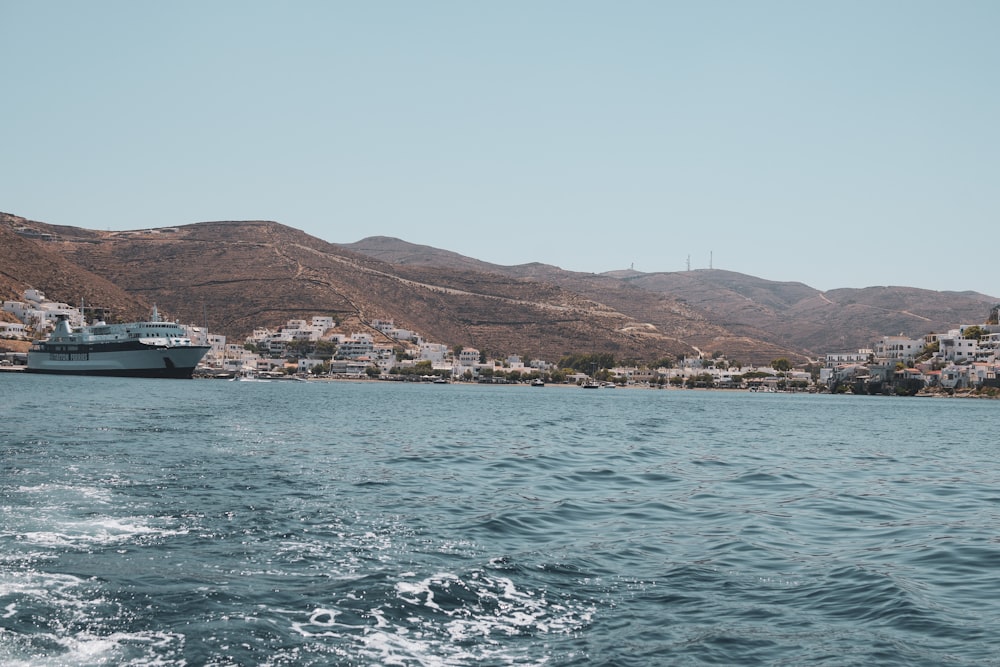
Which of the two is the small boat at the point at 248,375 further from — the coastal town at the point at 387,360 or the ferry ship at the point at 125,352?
the ferry ship at the point at 125,352

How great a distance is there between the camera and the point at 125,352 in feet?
411

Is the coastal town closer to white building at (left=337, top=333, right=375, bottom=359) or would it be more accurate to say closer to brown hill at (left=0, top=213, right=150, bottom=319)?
white building at (left=337, top=333, right=375, bottom=359)

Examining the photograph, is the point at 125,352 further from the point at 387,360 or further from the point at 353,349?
the point at 387,360

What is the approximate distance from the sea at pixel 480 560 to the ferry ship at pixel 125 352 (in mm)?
100624

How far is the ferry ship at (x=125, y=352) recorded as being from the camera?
125 meters

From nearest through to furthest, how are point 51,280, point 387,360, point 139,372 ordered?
point 139,372 < point 51,280 < point 387,360

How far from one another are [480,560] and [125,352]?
12393cm

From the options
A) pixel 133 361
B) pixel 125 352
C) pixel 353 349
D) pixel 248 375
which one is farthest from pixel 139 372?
pixel 353 349

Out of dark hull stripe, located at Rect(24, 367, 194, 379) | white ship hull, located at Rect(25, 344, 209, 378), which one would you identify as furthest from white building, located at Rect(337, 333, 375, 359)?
white ship hull, located at Rect(25, 344, 209, 378)

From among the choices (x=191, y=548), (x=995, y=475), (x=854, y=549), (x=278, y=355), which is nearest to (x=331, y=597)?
(x=191, y=548)


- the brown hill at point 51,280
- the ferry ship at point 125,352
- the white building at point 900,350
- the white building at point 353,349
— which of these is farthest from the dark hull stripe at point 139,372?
the white building at point 900,350

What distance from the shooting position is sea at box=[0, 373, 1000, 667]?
9.79 m

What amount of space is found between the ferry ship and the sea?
101 metres

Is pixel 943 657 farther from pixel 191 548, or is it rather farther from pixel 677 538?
pixel 191 548
